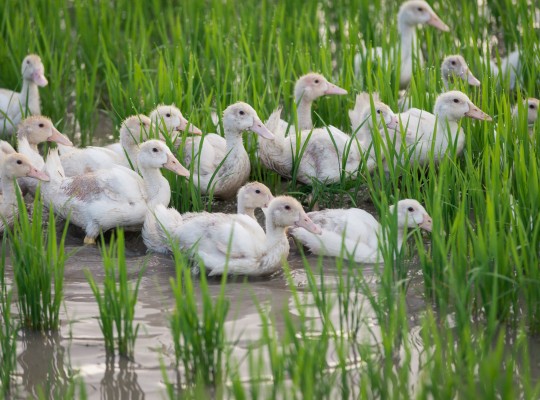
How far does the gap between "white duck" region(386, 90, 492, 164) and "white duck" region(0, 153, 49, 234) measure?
7.13 ft

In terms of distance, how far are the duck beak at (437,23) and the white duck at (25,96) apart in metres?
3.15

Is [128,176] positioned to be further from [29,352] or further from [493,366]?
[493,366]

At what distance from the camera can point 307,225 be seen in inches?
241

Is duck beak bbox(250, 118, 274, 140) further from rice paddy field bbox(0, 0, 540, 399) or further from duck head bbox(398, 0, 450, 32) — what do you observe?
duck head bbox(398, 0, 450, 32)

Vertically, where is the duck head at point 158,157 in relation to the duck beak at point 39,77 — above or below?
below

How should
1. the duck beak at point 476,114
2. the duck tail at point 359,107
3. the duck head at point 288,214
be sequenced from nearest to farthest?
the duck head at point 288,214, the duck beak at point 476,114, the duck tail at point 359,107

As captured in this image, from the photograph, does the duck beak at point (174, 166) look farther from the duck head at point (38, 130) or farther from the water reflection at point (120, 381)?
the water reflection at point (120, 381)

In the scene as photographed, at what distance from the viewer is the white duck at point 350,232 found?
20.3ft

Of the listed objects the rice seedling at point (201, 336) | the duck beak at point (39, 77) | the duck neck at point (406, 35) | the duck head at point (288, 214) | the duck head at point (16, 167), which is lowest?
the rice seedling at point (201, 336)

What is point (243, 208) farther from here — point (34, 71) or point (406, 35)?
point (406, 35)

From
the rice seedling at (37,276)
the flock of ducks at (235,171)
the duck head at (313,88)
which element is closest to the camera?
the rice seedling at (37,276)

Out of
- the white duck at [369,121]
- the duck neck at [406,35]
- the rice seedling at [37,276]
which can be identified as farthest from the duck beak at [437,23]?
the rice seedling at [37,276]

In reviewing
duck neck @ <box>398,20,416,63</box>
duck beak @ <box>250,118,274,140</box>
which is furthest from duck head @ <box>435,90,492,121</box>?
duck neck @ <box>398,20,416,63</box>

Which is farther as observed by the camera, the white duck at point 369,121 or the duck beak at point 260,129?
the duck beak at point 260,129
